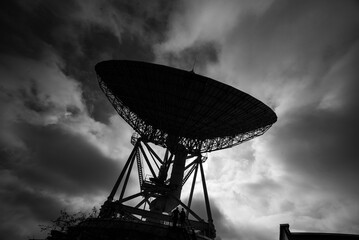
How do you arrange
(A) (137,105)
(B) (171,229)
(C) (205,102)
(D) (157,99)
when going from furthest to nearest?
(A) (137,105)
(D) (157,99)
(C) (205,102)
(B) (171,229)

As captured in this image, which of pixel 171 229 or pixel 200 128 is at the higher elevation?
pixel 200 128

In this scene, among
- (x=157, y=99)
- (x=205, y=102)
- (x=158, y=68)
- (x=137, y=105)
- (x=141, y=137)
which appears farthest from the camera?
(x=141, y=137)

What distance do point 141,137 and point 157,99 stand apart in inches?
269

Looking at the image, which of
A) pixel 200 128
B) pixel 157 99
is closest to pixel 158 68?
pixel 157 99

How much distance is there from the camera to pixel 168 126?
3103 cm

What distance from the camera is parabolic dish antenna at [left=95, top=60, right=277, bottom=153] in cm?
2438

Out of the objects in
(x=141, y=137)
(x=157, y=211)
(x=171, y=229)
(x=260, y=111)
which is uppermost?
(x=260, y=111)

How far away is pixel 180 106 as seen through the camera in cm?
2730

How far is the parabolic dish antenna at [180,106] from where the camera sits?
2438 centimetres

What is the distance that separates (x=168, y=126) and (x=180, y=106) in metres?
4.65

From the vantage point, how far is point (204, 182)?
3075 cm

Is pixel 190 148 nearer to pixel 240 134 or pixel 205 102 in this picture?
pixel 240 134

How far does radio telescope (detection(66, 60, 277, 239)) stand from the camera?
2383 centimetres

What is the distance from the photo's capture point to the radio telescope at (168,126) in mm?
23828
